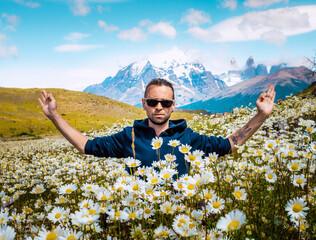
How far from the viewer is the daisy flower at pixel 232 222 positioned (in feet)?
3.70

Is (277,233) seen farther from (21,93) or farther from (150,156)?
(21,93)

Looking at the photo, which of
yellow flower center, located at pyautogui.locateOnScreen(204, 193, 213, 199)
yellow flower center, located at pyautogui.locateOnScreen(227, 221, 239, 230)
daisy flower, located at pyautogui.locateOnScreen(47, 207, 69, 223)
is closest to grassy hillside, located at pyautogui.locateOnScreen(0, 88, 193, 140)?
yellow flower center, located at pyautogui.locateOnScreen(204, 193, 213, 199)

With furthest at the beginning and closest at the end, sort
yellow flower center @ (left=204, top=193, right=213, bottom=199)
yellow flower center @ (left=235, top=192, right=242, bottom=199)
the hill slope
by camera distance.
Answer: the hill slope < yellow flower center @ (left=235, top=192, right=242, bottom=199) < yellow flower center @ (left=204, top=193, right=213, bottom=199)

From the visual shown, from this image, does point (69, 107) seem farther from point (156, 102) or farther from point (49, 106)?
point (156, 102)

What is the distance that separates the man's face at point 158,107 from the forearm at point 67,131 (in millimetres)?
1215

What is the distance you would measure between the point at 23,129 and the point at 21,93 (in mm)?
69245

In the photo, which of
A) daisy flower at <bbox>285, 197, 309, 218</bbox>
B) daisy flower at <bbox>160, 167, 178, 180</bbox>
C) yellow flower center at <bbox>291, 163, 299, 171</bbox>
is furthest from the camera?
yellow flower center at <bbox>291, 163, 299, 171</bbox>

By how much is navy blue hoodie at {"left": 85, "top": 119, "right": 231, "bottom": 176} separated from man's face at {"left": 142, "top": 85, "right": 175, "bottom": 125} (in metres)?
0.19

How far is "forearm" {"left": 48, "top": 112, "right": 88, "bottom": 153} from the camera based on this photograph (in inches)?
120

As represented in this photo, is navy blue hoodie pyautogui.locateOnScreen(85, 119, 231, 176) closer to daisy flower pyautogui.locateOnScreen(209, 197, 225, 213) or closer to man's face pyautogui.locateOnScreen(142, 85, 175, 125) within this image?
man's face pyautogui.locateOnScreen(142, 85, 175, 125)

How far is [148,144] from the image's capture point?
346cm

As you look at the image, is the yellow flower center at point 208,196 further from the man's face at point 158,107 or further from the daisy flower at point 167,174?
the man's face at point 158,107

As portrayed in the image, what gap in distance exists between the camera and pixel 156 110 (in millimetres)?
3525

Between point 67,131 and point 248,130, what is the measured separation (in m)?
2.81
